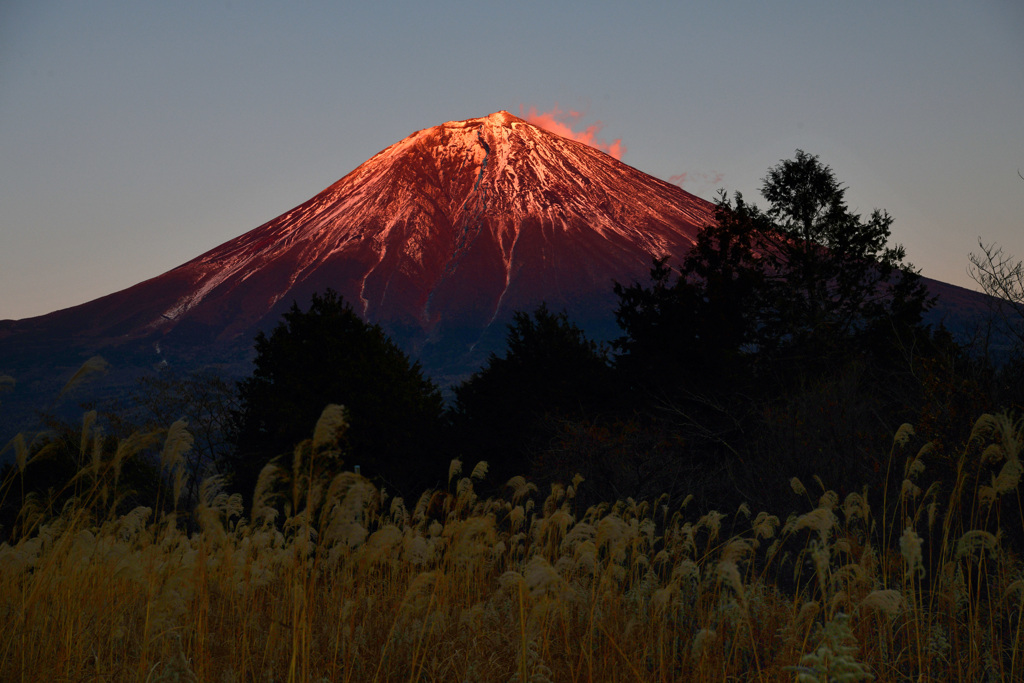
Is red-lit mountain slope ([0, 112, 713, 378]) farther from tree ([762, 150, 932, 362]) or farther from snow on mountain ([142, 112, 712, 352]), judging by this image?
tree ([762, 150, 932, 362])

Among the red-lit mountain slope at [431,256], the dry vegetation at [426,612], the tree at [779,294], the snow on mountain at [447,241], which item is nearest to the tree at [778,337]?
the tree at [779,294]

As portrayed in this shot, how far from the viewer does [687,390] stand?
60.4 ft

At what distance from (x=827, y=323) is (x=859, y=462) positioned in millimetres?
12373

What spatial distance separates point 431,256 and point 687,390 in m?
184

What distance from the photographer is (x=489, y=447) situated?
21.0 meters

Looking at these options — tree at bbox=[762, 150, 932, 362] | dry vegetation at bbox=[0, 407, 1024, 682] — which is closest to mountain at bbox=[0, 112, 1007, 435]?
tree at bbox=[762, 150, 932, 362]

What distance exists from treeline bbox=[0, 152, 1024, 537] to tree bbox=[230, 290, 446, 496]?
0.21 ft

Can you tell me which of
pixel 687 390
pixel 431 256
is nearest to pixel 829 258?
pixel 687 390

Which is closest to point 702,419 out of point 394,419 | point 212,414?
point 394,419

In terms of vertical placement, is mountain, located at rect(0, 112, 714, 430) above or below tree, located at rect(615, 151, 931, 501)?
above

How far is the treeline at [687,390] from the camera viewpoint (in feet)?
38.1

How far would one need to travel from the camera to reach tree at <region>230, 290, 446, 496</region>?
78.5 ft

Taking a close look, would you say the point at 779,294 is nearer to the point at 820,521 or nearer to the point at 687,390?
the point at 687,390

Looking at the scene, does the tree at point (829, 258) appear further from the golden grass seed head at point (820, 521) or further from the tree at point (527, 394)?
the golden grass seed head at point (820, 521)
